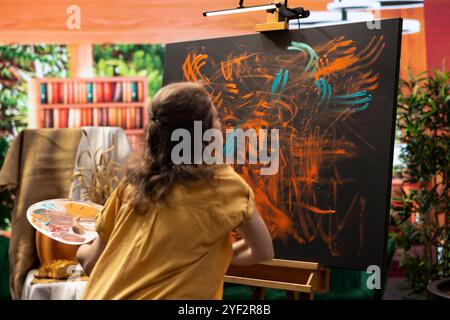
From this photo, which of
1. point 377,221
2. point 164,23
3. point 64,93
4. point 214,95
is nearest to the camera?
point 377,221

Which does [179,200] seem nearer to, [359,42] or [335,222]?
[335,222]

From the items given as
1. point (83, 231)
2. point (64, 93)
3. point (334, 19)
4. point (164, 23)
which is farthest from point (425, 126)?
point (64, 93)

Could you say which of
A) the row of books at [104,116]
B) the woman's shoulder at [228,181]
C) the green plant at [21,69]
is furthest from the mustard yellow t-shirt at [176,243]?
the green plant at [21,69]

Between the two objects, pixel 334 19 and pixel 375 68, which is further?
pixel 334 19

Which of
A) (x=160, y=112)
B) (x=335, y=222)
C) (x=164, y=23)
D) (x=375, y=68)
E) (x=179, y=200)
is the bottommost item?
(x=335, y=222)

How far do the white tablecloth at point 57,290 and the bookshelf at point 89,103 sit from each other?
7.22 feet

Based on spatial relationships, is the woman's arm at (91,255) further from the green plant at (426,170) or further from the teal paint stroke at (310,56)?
the green plant at (426,170)

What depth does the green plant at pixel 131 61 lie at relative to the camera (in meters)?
6.96

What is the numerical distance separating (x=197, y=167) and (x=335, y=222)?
39.6 inches

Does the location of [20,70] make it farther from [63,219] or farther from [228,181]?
[228,181]

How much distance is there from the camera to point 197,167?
1611mm

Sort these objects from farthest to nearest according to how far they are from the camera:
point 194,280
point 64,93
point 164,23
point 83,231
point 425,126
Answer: point 64,93, point 164,23, point 425,126, point 83,231, point 194,280

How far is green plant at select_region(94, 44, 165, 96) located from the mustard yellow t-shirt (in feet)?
17.8

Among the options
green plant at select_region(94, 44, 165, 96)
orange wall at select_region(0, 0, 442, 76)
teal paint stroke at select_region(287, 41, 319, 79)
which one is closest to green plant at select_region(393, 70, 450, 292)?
orange wall at select_region(0, 0, 442, 76)
